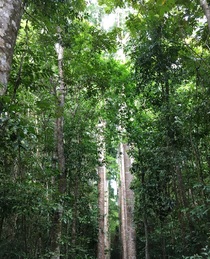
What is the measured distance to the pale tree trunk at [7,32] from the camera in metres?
1.98

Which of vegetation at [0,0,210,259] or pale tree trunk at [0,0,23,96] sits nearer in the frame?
pale tree trunk at [0,0,23,96]

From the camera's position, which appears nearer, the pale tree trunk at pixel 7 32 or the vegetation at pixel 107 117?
the pale tree trunk at pixel 7 32

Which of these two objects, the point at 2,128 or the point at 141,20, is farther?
the point at 141,20

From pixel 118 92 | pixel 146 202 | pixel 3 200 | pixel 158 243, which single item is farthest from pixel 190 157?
pixel 158 243

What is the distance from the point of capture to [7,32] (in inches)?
83.9

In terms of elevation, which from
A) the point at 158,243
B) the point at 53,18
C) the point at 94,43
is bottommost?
the point at 158,243

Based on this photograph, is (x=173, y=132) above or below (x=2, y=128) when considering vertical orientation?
above

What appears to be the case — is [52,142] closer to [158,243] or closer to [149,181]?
[149,181]

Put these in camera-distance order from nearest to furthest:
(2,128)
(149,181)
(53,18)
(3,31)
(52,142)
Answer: (2,128), (3,31), (53,18), (52,142), (149,181)

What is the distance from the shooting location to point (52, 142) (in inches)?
287

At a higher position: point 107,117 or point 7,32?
point 107,117

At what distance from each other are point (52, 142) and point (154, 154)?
283 cm

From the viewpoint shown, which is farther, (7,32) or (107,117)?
(107,117)

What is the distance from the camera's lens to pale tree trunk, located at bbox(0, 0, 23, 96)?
1.98 metres
